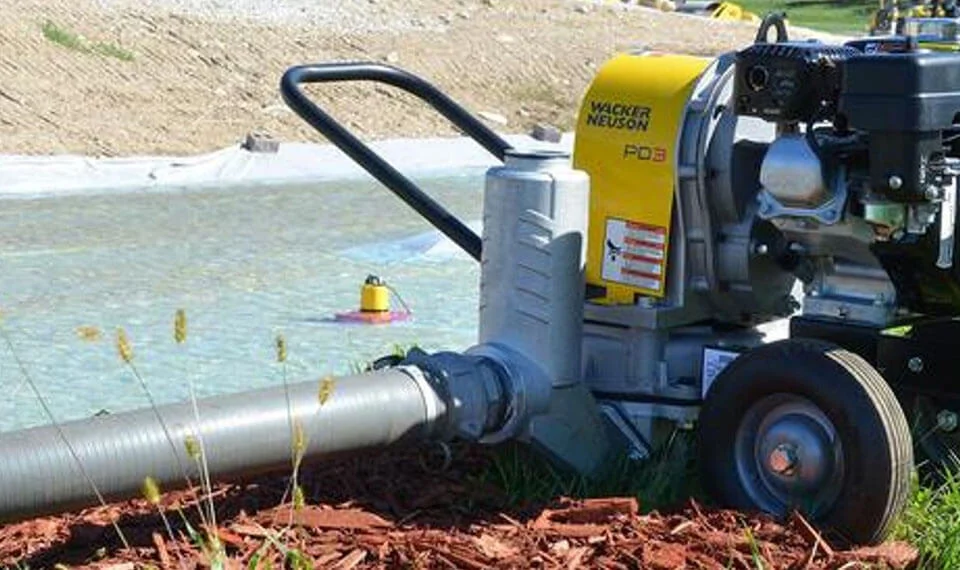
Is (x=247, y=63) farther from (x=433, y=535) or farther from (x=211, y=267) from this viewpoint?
(x=433, y=535)

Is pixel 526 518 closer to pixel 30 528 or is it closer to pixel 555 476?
pixel 555 476

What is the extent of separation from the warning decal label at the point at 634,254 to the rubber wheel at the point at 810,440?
1.85 ft

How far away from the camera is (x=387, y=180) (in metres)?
4.85

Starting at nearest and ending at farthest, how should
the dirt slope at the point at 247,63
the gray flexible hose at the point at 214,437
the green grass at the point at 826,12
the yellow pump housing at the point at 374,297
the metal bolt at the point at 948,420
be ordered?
1. the gray flexible hose at the point at 214,437
2. the metal bolt at the point at 948,420
3. the yellow pump housing at the point at 374,297
4. the dirt slope at the point at 247,63
5. the green grass at the point at 826,12

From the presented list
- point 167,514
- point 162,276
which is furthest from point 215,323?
point 167,514

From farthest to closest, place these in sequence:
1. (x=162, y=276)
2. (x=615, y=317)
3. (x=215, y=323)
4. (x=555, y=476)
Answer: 1. (x=162, y=276)
2. (x=215, y=323)
3. (x=615, y=317)
4. (x=555, y=476)

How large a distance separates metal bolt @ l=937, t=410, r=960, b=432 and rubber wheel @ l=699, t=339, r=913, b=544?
404 millimetres

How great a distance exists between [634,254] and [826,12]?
148 ft

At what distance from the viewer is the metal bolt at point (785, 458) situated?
4016 mm

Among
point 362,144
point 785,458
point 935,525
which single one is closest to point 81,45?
point 362,144

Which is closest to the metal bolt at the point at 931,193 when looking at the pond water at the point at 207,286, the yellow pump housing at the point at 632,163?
the yellow pump housing at the point at 632,163

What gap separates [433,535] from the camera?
3869 mm

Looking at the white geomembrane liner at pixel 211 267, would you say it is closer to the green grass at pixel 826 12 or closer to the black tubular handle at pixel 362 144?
the black tubular handle at pixel 362 144

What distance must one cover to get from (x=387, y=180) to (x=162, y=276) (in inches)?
202
